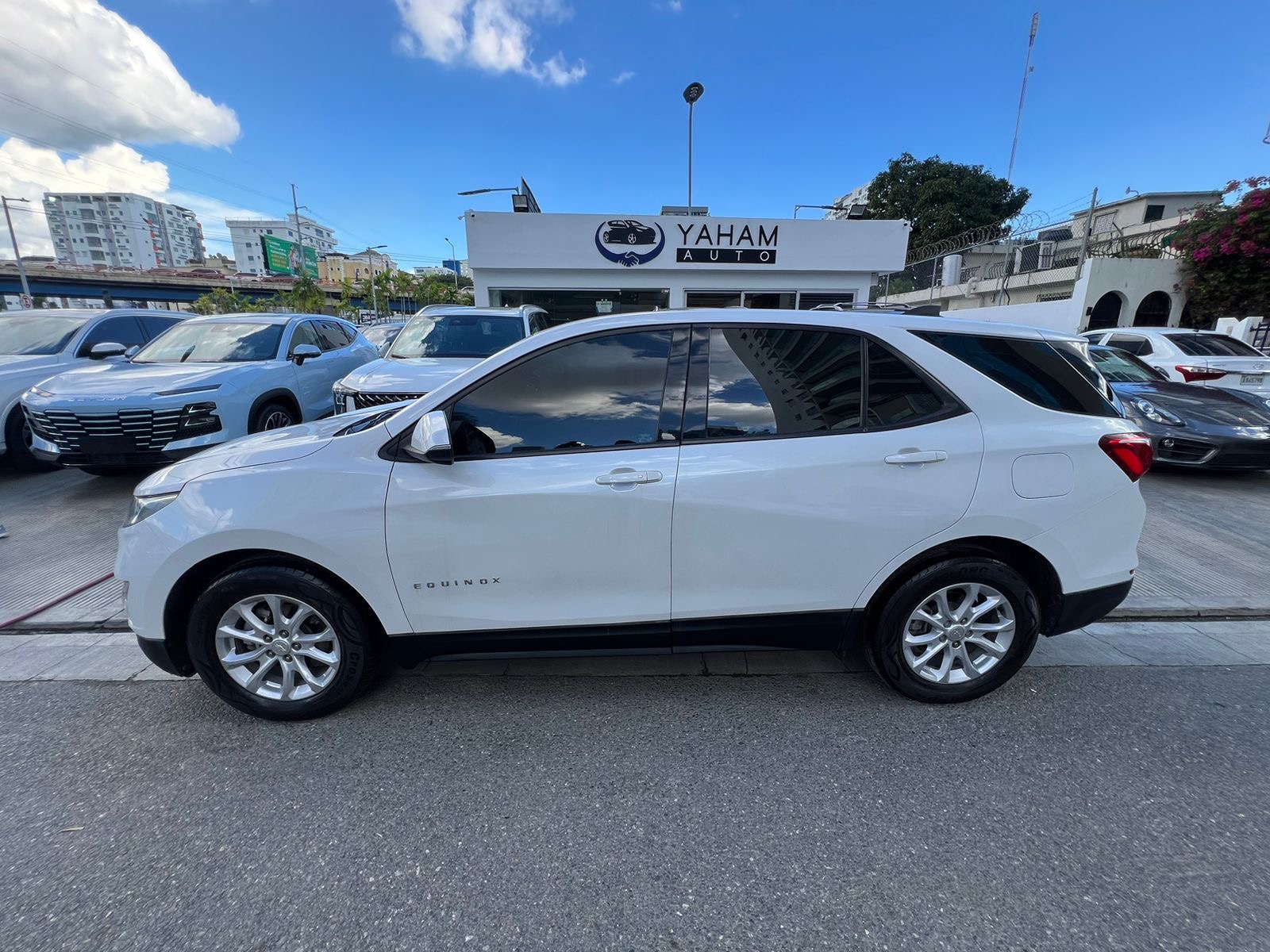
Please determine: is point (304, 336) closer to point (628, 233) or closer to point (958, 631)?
point (958, 631)

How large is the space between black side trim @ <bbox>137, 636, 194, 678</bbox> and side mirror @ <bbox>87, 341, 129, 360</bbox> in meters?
5.84

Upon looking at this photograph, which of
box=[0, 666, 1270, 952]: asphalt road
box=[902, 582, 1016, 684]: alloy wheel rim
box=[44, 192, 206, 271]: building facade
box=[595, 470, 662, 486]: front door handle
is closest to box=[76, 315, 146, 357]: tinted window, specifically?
box=[0, 666, 1270, 952]: asphalt road

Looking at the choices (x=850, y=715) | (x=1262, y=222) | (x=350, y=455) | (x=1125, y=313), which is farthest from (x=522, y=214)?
(x=1262, y=222)

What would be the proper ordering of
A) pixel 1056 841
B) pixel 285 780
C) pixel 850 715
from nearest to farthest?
pixel 1056 841
pixel 285 780
pixel 850 715

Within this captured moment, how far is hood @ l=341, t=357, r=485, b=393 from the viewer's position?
17.6 feet

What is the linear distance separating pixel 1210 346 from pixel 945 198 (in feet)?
119

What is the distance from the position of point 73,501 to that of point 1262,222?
73.0 feet

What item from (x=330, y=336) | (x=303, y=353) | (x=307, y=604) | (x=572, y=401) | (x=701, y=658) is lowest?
(x=701, y=658)

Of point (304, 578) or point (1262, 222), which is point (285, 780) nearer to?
point (304, 578)

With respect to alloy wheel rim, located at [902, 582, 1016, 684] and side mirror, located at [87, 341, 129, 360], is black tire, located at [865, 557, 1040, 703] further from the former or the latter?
side mirror, located at [87, 341, 129, 360]

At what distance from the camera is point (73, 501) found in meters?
5.57

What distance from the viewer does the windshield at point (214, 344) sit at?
6188 mm

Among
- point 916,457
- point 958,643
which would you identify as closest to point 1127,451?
point 916,457

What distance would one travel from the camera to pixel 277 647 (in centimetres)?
249
